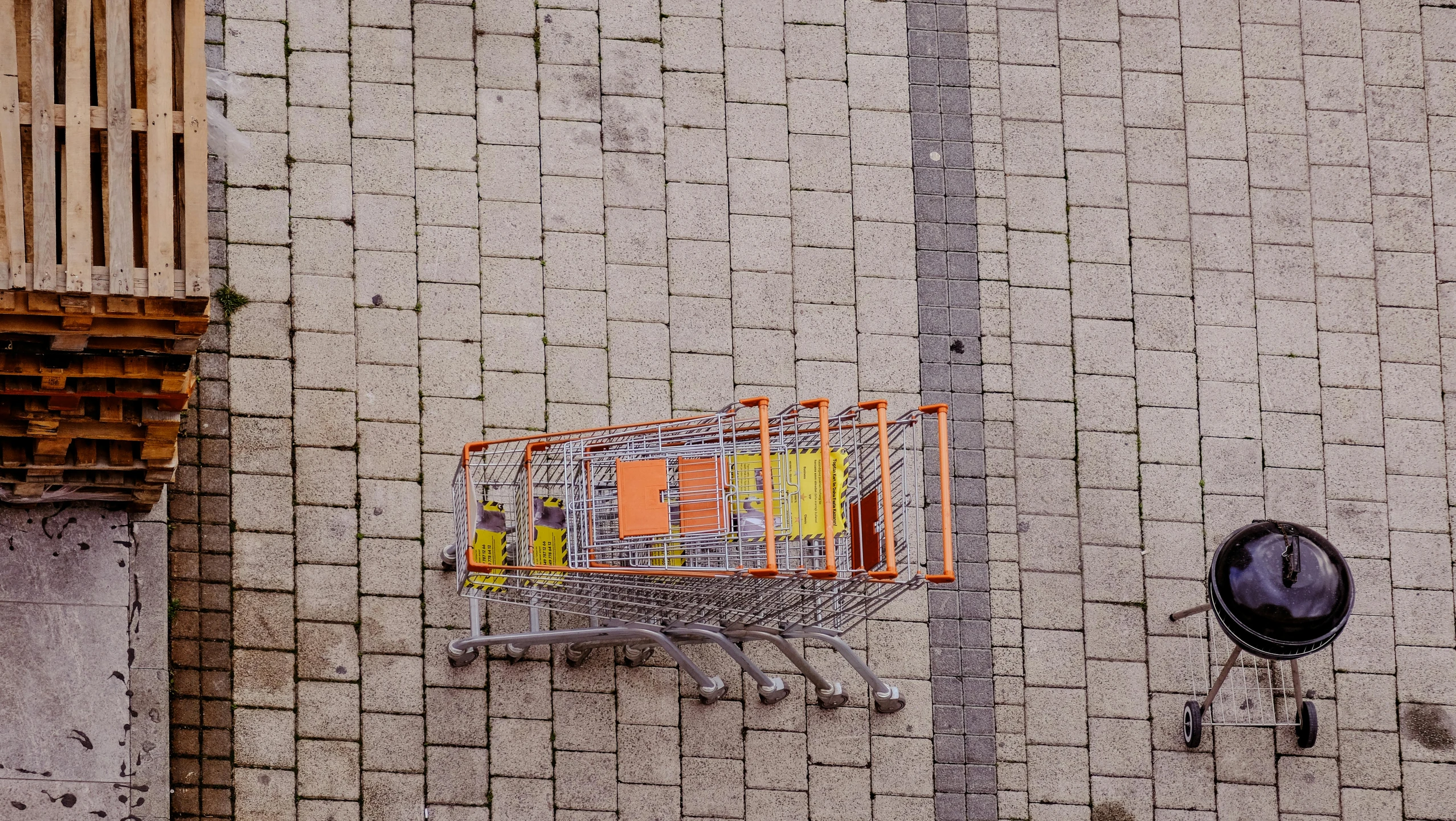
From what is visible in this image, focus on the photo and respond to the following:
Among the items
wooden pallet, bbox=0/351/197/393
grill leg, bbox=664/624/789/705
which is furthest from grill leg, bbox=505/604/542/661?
wooden pallet, bbox=0/351/197/393

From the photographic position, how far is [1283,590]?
Answer: 634cm

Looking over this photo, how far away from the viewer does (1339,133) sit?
809 centimetres

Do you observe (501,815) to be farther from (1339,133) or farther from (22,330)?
(1339,133)

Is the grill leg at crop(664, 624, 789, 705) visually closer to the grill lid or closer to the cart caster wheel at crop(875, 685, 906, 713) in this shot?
the cart caster wheel at crop(875, 685, 906, 713)

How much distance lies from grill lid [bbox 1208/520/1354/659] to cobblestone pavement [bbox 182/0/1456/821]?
3.39 ft

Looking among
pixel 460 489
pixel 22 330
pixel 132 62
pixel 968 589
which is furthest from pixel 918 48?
pixel 22 330

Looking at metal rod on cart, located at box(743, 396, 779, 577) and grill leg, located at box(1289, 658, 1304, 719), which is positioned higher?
metal rod on cart, located at box(743, 396, 779, 577)

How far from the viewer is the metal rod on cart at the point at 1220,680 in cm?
687

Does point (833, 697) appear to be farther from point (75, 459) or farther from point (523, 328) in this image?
point (75, 459)

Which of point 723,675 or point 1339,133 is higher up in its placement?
point 1339,133

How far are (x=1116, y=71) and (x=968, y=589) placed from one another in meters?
2.93

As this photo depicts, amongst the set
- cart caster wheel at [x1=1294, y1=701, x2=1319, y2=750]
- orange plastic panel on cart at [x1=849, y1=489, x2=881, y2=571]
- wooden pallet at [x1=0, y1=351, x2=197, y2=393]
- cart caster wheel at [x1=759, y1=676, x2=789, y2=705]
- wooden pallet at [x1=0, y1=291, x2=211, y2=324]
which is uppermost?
wooden pallet at [x1=0, y1=291, x2=211, y2=324]

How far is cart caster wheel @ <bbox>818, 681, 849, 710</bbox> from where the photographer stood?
703cm

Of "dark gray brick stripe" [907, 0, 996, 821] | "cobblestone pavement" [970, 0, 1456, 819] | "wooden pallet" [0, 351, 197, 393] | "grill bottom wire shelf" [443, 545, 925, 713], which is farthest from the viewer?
"cobblestone pavement" [970, 0, 1456, 819]
